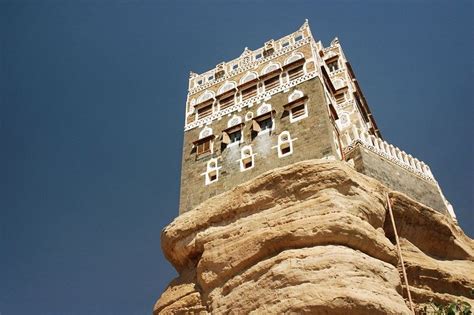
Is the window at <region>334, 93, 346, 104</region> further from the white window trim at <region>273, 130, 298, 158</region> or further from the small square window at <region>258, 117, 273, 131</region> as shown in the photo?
the white window trim at <region>273, 130, 298, 158</region>

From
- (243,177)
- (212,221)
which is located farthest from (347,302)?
(243,177)

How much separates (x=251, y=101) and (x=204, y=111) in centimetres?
295

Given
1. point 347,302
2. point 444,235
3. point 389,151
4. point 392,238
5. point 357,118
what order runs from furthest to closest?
point 357,118 < point 389,151 < point 444,235 < point 392,238 < point 347,302

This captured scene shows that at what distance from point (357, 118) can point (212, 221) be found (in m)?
13.3

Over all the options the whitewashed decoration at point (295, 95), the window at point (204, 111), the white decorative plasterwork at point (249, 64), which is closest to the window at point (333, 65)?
the white decorative plasterwork at point (249, 64)

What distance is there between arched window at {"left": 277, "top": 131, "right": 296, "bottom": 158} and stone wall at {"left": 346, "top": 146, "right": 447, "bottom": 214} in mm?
2698

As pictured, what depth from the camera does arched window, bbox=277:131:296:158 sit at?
70.2 ft

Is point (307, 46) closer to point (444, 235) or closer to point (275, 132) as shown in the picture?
point (275, 132)

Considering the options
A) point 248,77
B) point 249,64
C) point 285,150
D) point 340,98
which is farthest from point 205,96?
point 340,98

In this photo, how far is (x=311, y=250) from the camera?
620 inches

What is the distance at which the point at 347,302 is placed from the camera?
1397 centimetres

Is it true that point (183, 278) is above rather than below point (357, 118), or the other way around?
below

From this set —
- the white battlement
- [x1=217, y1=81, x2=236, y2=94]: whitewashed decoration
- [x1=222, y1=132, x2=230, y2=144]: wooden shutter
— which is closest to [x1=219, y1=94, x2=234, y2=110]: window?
[x1=217, y1=81, x2=236, y2=94]: whitewashed decoration

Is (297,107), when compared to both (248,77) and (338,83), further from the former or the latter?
(338,83)
